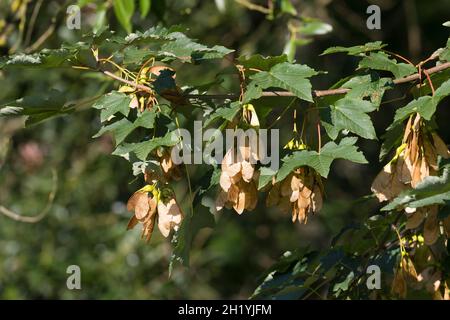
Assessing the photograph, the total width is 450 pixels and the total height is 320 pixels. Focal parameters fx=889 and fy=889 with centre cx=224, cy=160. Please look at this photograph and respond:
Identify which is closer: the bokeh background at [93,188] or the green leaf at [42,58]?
the green leaf at [42,58]

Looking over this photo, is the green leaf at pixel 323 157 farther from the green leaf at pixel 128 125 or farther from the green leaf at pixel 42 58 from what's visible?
the green leaf at pixel 42 58

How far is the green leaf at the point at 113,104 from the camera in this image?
1.52 metres

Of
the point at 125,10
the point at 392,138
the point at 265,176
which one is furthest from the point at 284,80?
the point at 125,10

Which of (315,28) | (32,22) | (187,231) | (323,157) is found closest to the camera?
(323,157)

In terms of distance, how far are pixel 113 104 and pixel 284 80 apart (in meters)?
0.30

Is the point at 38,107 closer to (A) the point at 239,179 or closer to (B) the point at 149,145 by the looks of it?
(B) the point at 149,145

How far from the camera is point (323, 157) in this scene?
4.83 feet

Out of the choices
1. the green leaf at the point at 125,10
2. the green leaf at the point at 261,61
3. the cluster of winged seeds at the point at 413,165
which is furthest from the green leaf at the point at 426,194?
the green leaf at the point at 125,10

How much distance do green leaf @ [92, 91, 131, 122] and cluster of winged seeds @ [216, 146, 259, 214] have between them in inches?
8.0

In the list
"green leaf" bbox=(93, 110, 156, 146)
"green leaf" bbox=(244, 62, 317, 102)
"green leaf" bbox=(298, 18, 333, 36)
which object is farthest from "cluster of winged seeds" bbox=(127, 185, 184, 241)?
"green leaf" bbox=(298, 18, 333, 36)

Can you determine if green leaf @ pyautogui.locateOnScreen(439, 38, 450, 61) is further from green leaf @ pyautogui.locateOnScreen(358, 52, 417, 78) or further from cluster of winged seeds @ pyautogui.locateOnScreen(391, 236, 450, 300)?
cluster of winged seeds @ pyautogui.locateOnScreen(391, 236, 450, 300)

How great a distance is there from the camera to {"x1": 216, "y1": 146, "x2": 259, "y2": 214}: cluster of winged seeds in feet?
4.71

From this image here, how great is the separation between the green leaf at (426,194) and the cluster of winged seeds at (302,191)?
0.15 meters

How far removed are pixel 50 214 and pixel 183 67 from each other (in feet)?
2.85
